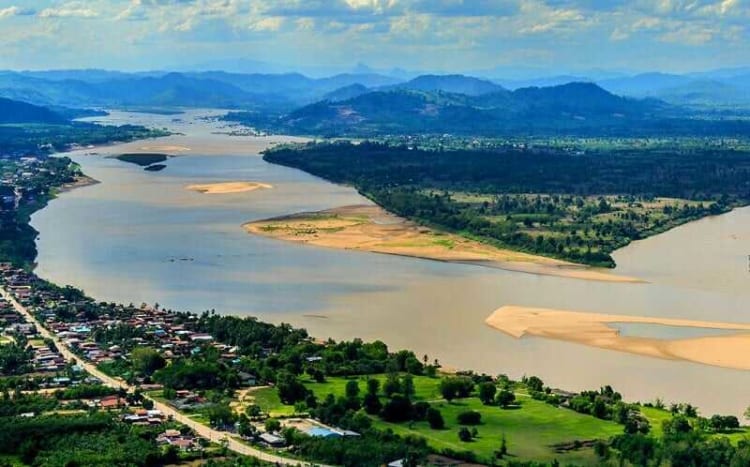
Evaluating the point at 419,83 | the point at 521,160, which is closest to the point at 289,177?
the point at 521,160

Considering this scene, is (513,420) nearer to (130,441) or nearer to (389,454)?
(389,454)

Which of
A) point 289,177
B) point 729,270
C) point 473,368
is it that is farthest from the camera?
point 289,177

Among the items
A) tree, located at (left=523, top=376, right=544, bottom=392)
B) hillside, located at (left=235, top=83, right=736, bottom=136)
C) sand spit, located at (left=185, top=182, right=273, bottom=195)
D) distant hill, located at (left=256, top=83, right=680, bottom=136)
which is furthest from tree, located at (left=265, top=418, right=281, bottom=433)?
distant hill, located at (left=256, top=83, right=680, bottom=136)

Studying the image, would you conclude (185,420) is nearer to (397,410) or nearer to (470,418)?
(397,410)

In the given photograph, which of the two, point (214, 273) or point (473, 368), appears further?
point (214, 273)

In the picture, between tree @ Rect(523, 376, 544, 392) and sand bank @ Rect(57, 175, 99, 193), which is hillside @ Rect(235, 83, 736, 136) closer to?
sand bank @ Rect(57, 175, 99, 193)

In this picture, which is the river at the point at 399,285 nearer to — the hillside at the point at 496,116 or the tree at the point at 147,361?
the tree at the point at 147,361

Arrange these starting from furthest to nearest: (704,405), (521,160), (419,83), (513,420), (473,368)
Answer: (419,83), (521,160), (473,368), (704,405), (513,420)
